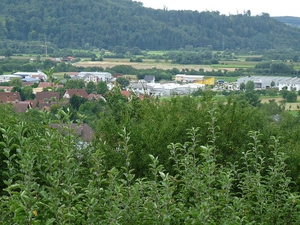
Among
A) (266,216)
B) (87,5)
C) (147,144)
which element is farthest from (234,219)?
(87,5)

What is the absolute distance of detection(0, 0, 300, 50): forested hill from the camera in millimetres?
90625

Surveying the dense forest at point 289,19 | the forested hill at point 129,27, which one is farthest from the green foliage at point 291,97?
the dense forest at point 289,19

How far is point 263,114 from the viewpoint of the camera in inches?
422

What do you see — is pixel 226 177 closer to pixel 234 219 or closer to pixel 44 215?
pixel 234 219

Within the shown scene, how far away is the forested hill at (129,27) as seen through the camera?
297 feet

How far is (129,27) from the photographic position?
330ft

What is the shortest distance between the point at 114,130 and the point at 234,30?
107749 mm

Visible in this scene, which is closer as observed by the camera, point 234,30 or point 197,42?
point 197,42

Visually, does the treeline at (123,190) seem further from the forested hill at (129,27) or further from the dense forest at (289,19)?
the dense forest at (289,19)

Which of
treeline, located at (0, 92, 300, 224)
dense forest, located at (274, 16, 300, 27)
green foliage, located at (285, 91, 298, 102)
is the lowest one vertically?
green foliage, located at (285, 91, 298, 102)

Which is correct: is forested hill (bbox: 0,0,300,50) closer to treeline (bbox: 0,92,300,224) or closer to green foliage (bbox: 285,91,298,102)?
green foliage (bbox: 285,91,298,102)

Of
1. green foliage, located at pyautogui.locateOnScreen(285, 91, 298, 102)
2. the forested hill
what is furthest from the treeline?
the forested hill

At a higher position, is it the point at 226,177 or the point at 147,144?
the point at 226,177

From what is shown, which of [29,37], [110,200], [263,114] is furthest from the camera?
[29,37]
